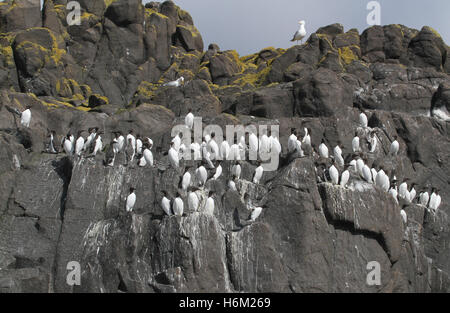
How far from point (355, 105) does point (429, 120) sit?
4201 mm

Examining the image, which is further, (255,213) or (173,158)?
(173,158)

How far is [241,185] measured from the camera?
19266 millimetres

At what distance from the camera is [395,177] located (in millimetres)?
23281

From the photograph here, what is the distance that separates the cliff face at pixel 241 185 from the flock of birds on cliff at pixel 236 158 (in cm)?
46

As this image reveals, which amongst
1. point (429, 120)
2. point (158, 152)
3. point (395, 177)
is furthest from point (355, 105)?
point (158, 152)

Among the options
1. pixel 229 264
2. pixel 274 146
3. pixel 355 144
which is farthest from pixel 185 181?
pixel 355 144

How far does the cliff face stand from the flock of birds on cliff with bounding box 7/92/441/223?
1.50 ft

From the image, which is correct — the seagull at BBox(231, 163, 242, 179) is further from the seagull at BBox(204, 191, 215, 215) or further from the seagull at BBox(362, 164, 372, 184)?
the seagull at BBox(362, 164, 372, 184)

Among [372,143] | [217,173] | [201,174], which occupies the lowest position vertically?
[201,174]

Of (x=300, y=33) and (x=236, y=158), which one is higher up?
(x=300, y=33)

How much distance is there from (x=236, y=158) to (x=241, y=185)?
4.51 feet

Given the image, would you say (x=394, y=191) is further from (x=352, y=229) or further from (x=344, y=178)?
(x=352, y=229)
